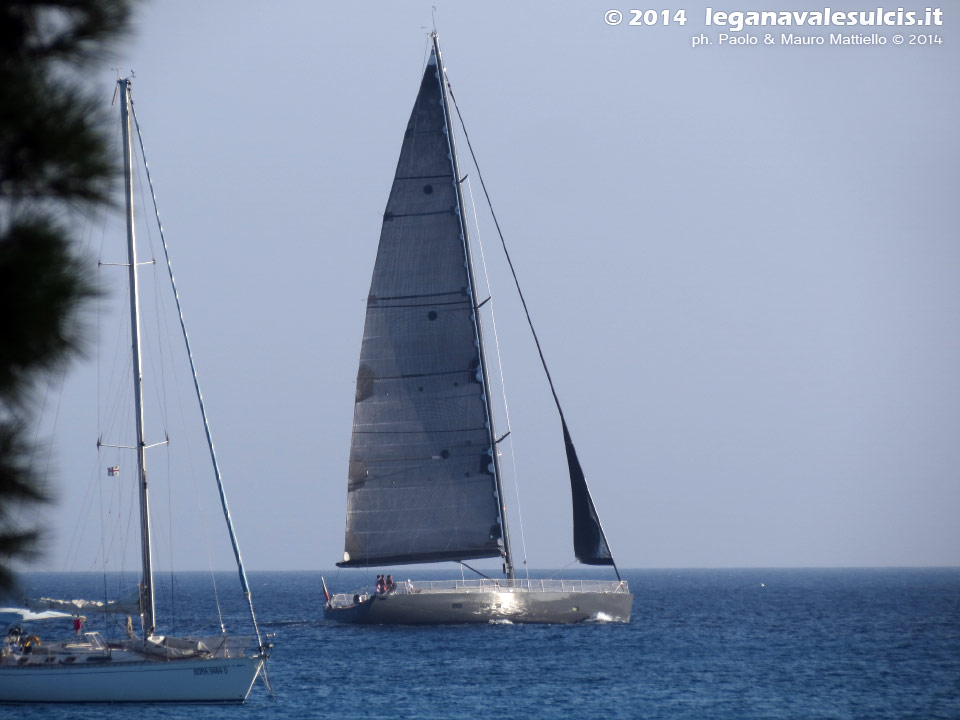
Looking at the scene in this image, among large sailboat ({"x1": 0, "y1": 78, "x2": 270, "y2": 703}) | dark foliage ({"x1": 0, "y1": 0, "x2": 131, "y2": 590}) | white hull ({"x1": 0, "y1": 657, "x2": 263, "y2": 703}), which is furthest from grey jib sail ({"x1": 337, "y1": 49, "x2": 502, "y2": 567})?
dark foliage ({"x1": 0, "y1": 0, "x2": 131, "y2": 590})

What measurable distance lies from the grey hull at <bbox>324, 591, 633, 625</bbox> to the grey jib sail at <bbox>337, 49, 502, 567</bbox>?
272 cm

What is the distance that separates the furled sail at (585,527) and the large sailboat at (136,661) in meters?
17.1

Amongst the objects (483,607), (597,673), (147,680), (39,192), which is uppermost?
(39,192)

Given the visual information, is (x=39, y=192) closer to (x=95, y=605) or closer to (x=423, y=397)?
(x=95, y=605)

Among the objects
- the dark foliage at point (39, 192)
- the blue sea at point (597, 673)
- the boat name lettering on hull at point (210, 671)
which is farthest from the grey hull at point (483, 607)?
the dark foliage at point (39, 192)

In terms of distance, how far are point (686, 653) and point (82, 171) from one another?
125ft

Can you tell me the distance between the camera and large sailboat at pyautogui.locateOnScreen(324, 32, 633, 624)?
142 feet

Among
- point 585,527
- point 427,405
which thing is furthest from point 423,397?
point 585,527

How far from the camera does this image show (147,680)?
26812mm

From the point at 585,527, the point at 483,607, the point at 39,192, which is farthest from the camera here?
the point at 585,527

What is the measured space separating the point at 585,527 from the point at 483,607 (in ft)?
16.1

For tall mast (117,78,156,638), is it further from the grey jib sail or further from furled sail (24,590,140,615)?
the grey jib sail

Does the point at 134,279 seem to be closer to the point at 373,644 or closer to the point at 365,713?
the point at 365,713

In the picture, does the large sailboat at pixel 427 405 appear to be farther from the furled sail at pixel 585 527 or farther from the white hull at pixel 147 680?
the white hull at pixel 147 680
